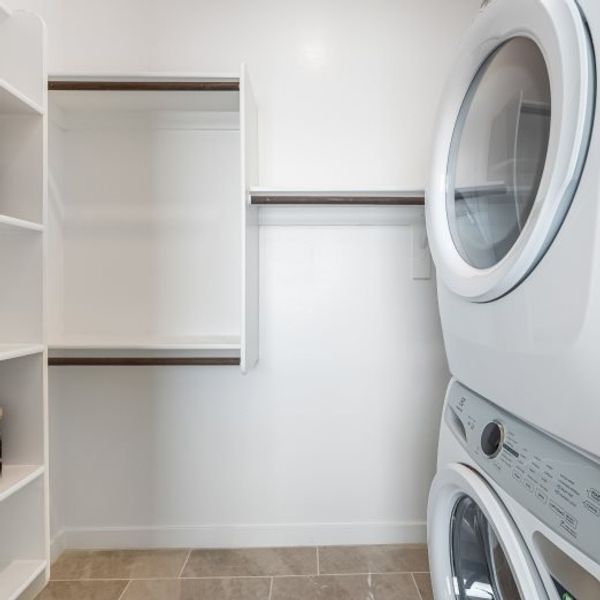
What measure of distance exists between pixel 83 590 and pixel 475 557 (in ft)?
4.27

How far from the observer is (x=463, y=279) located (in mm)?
882

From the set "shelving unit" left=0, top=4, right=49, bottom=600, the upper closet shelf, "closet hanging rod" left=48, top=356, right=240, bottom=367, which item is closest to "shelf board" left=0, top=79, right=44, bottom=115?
"shelving unit" left=0, top=4, right=49, bottom=600

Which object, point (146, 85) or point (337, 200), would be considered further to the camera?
point (337, 200)

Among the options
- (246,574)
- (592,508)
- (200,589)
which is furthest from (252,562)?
(592,508)

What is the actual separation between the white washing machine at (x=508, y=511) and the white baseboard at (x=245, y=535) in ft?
2.49

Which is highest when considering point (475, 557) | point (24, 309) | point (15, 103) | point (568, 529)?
point (15, 103)

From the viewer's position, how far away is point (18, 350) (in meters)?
1.14

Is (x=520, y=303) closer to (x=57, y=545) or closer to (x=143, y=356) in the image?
(x=143, y=356)

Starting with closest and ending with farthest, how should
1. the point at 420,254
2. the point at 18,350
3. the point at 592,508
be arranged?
the point at 592,508 → the point at 18,350 → the point at 420,254

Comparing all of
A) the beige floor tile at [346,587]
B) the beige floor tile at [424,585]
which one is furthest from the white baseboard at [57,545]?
the beige floor tile at [424,585]

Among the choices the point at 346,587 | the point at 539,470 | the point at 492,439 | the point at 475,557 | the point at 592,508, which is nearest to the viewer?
the point at 592,508

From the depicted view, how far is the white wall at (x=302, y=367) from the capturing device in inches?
70.2

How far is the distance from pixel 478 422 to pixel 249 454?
1130 mm

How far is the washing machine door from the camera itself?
62cm
